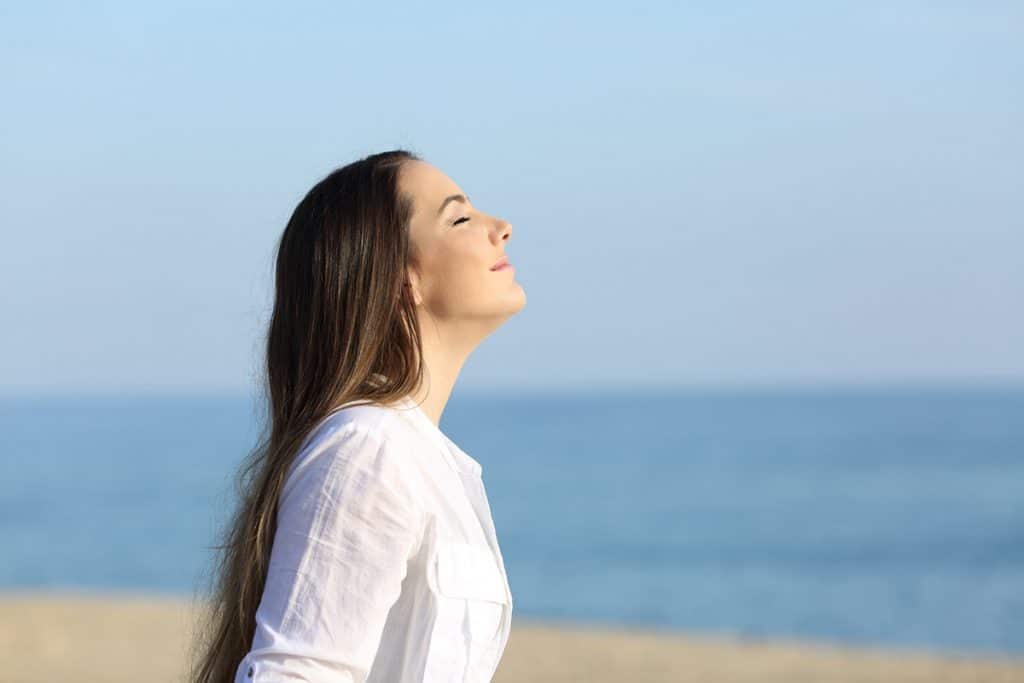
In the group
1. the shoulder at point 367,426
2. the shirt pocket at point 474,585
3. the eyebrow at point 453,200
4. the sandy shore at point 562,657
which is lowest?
the sandy shore at point 562,657

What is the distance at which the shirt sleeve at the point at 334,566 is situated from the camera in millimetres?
2031

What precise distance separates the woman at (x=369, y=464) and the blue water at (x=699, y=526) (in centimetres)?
70

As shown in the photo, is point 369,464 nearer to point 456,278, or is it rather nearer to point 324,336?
point 324,336

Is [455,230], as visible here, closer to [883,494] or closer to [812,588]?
[812,588]

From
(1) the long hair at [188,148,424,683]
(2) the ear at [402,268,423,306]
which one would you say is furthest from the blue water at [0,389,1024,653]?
(2) the ear at [402,268,423,306]

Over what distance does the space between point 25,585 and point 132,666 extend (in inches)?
853

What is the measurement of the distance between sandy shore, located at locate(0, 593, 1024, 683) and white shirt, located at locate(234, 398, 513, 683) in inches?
318

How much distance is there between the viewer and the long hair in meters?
2.25

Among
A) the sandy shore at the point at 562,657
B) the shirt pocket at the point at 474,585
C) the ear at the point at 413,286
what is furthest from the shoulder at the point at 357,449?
the sandy shore at the point at 562,657

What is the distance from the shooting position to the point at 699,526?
1608 inches

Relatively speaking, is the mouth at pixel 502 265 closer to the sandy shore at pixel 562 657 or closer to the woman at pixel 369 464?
the woman at pixel 369 464

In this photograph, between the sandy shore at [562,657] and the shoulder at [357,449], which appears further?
the sandy shore at [562,657]

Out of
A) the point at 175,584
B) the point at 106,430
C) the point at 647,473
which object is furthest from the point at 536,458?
the point at 106,430

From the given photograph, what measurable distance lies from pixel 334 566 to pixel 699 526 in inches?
1556
